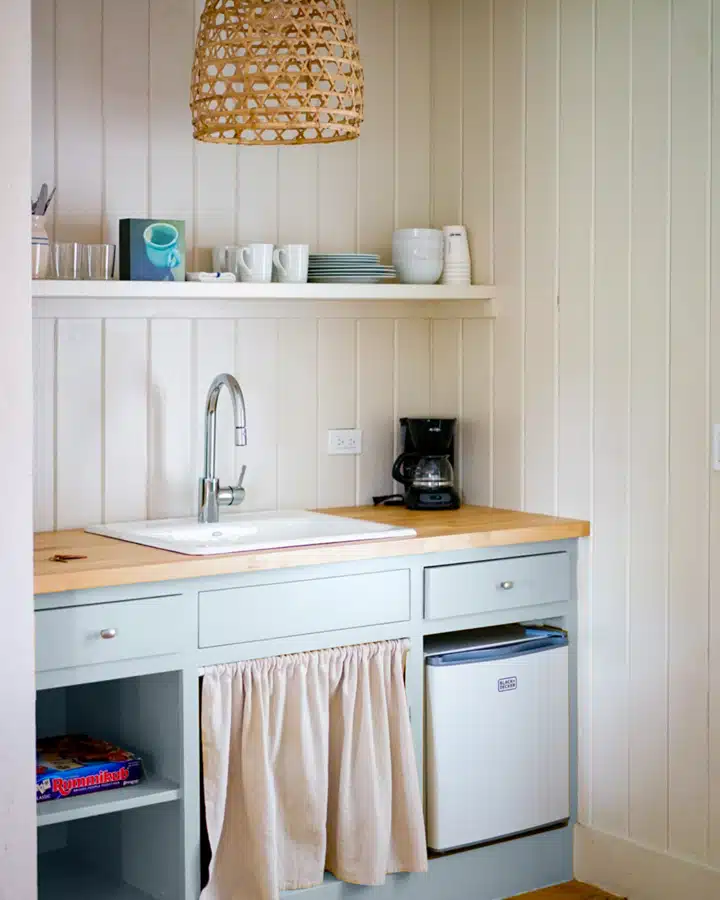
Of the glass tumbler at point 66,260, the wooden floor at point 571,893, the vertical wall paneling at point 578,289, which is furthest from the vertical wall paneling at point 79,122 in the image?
the wooden floor at point 571,893

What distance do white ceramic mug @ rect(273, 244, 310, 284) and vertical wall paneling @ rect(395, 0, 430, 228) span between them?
1.60ft

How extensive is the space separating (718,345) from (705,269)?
0.18 m

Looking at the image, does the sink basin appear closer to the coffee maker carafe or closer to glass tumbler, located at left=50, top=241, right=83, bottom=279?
the coffee maker carafe

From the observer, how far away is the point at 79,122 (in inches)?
126

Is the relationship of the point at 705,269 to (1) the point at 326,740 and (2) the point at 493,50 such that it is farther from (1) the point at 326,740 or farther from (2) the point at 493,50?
(1) the point at 326,740

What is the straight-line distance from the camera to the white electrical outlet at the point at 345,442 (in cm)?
366

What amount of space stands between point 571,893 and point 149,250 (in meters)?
1.91

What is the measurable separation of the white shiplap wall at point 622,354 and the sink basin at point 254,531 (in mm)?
555

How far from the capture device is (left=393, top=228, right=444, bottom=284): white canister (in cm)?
357

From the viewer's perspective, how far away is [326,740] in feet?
9.56

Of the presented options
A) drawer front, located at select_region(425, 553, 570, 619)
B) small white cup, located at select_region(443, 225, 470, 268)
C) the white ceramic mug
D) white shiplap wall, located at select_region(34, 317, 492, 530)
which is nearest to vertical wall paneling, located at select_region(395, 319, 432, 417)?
white shiplap wall, located at select_region(34, 317, 492, 530)

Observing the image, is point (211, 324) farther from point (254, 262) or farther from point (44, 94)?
point (44, 94)

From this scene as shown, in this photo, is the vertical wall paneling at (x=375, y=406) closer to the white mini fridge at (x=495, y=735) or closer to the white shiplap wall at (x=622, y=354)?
the white shiplap wall at (x=622, y=354)

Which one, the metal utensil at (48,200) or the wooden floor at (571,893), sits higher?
the metal utensil at (48,200)
